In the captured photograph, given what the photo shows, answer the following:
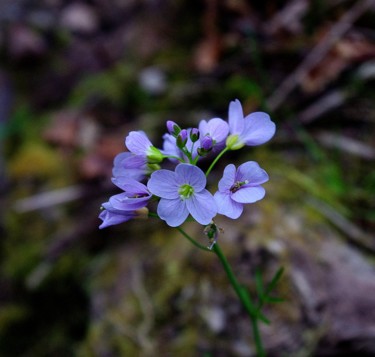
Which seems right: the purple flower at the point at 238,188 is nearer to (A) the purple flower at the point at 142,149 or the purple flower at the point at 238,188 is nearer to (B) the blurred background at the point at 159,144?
(A) the purple flower at the point at 142,149

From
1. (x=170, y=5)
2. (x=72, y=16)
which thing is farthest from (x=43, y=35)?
(x=170, y=5)

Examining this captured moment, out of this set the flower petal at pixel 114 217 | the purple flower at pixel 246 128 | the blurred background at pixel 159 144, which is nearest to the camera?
the flower petal at pixel 114 217

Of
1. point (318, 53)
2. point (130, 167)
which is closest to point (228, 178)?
point (130, 167)

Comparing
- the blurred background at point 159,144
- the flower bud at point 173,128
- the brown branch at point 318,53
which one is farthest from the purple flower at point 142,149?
the brown branch at point 318,53

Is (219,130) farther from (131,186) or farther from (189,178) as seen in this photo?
(131,186)

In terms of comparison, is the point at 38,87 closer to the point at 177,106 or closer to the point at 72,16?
the point at 72,16


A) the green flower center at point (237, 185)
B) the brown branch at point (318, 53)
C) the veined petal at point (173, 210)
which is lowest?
the green flower center at point (237, 185)
